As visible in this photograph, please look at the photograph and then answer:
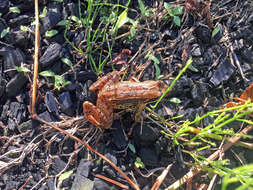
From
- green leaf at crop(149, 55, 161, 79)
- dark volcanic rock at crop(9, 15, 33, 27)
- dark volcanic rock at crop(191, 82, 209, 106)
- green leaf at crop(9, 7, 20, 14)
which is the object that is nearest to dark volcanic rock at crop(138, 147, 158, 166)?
dark volcanic rock at crop(191, 82, 209, 106)

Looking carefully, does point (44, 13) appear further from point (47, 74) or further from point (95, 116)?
point (95, 116)

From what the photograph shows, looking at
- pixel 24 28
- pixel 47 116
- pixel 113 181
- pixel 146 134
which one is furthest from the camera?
pixel 24 28

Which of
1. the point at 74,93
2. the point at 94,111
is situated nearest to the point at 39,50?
the point at 74,93

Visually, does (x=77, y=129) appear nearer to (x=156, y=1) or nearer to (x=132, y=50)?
(x=132, y=50)

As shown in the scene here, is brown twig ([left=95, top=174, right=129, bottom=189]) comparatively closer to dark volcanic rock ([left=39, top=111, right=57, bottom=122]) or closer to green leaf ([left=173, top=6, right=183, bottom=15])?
dark volcanic rock ([left=39, top=111, right=57, bottom=122])

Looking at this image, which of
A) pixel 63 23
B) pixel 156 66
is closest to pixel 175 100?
pixel 156 66

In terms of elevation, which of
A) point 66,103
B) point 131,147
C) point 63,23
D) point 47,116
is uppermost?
point 63,23
